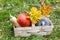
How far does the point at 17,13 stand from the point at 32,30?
497mm

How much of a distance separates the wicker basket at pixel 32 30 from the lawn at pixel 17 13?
0.05 m

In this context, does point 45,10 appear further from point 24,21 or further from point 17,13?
point 17,13

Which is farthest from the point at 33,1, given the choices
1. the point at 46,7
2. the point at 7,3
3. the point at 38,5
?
the point at 46,7

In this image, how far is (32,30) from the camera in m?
2.31

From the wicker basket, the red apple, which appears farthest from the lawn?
the red apple

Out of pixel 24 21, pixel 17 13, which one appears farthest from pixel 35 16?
pixel 17 13

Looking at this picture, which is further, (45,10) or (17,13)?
(17,13)

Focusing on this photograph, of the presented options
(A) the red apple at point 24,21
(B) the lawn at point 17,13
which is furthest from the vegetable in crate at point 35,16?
(B) the lawn at point 17,13

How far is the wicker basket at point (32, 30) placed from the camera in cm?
229

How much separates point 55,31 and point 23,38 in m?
0.40

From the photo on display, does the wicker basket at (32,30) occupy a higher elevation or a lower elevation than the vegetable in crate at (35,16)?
lower

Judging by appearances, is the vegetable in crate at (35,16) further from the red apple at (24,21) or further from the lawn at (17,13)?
the lawn at (17,13)

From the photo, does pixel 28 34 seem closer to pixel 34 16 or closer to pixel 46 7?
pixel 34 16

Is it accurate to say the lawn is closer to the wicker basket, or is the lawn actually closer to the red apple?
the wicker basket
